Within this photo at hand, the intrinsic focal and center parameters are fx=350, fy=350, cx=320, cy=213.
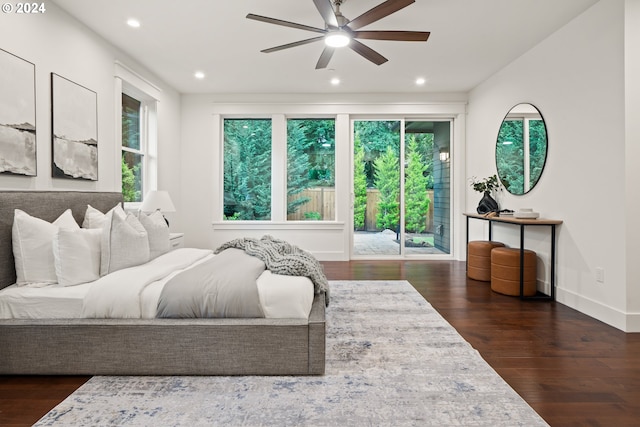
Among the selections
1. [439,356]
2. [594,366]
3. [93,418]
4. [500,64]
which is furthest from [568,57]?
[93,418]

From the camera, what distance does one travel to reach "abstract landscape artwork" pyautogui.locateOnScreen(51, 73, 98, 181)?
10.1 ft

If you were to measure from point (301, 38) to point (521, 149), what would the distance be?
9.67ft

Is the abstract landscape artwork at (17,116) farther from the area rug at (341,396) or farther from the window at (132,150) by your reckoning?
the area rug at (341,396)

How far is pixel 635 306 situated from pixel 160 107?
19.3 ft

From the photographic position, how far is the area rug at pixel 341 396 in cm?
165

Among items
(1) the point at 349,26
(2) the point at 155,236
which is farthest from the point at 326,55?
(2) the point at 155,236

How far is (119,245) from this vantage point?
98.9 inches

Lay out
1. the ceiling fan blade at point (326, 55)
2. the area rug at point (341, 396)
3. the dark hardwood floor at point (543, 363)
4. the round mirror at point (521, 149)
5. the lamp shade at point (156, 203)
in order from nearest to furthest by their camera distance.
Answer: the area rug at point (341, 396), the dark hardwood floor at point (543, 363), the ceiling fan blade at point (326, 55), the round mirror at point (521, 149), the lamp shade at point (156, 203)

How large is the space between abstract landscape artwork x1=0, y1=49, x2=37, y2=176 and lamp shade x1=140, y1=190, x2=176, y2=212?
135 cm

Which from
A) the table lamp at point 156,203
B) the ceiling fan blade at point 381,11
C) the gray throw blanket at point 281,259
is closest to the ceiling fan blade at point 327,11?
the ceiling fan blade at point 381,11

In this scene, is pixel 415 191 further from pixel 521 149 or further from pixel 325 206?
pixel 521 149

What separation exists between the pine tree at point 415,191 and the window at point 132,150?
4217mm

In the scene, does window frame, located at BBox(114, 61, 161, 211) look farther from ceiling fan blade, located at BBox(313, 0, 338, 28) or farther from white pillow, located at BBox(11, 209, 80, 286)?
ceiling fan blade, located at BBox(313, 0, 338, 28)

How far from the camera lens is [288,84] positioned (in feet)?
17.9
